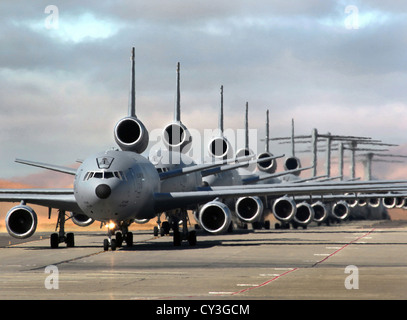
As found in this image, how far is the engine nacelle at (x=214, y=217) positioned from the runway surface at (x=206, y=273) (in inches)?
55.7

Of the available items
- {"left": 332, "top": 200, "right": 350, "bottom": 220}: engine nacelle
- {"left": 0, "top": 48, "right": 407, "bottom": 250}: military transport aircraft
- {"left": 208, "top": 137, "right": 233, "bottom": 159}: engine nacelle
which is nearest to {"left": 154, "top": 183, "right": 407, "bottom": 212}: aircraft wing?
{"left": 0, "top": 48, "right": 407, "bottom": 250}: military transport aircraft

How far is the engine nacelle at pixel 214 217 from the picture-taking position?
114 feet

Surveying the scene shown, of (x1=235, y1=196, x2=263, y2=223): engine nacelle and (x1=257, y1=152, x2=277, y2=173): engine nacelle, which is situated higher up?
(x1=257, y1=152, x2=277, y2=173): engine nacelle

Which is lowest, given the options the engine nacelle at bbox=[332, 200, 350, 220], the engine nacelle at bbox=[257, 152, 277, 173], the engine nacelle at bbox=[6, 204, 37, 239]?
the engine nacelle at bbox=[6, 204, 37, 239]

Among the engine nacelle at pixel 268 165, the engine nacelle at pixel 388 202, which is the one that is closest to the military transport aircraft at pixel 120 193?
the engine nacelle at pixel 268 165

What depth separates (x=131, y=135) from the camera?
37.4 metres

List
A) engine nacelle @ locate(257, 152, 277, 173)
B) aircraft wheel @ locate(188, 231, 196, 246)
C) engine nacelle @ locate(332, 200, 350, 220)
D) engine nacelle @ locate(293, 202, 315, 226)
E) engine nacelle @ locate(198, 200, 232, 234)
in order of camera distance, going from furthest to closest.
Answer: engine nacelle @ locate(332, 200, 350, 220) → engine nacelle @ locate(257, 152, 277, 173) → engine nacelle @ locate(293, 202, 315, 226) → engine nacelle @ locate(198, 200, 232, 234) → aircraft wheel @ locate(188, 231, 196, 246)

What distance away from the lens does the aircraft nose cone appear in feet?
97.9

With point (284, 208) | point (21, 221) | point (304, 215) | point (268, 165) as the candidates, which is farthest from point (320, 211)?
point (21, 221)

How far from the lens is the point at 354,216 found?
96.4 meters

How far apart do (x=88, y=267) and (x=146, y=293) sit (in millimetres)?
7586

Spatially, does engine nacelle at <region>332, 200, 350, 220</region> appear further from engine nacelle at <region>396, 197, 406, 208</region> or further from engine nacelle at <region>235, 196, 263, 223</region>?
engine nacelle at <region>235, 196, 263, 223</region>

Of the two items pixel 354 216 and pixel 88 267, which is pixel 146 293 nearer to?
pixel 88 267
